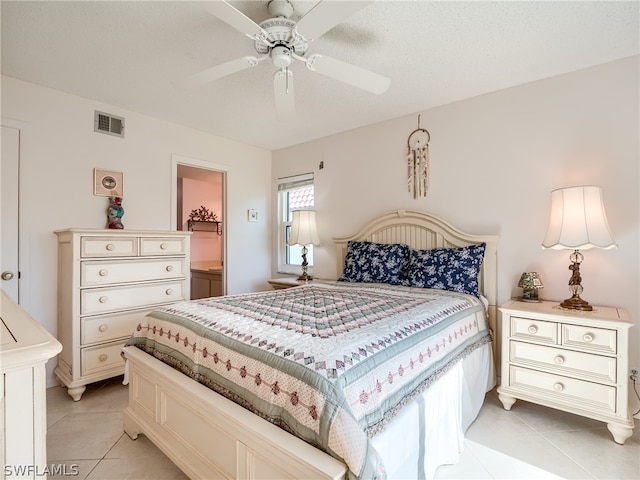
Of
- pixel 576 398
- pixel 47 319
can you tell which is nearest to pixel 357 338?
pixel 576 398

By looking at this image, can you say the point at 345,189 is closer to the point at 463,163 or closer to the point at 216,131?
the point at 463,163

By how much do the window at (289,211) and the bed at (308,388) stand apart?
197 centimetres

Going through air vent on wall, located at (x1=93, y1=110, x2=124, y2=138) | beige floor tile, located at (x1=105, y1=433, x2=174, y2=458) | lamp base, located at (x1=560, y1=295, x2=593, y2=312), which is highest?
air vent on wall, located at (x1=93, y1=110, x2=124, y2=138)

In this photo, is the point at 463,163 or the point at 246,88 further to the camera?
the point at 463,163

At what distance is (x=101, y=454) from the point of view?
1700 millimetres

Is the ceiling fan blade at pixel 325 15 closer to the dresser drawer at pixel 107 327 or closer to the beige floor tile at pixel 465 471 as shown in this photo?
the beige floor tile at pixel 465 471

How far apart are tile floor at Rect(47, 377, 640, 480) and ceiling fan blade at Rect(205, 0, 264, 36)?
→ 213 centimetres

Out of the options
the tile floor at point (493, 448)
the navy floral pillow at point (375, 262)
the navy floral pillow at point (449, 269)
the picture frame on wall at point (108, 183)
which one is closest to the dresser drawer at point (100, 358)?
the tile floor at point (493, 448)

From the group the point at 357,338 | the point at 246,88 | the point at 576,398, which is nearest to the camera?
the point at 357,338

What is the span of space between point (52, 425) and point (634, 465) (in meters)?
3.27

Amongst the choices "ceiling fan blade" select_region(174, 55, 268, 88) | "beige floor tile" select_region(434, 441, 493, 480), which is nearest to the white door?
"ceiling fan blade" select_region(174, 55, 268, 88)

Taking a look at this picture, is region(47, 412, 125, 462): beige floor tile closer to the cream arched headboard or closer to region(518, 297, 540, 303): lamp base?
the cream arched headboard

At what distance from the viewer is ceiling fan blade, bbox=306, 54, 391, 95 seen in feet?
5.36

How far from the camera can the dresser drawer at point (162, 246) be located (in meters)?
2.59
